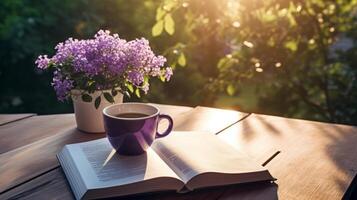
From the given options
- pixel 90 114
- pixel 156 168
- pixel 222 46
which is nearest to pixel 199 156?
pixel 156 168

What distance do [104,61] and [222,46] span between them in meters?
1.88

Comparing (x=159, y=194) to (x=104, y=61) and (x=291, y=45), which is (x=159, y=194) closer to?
(x=104, y=61)

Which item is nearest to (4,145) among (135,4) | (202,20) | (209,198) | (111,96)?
(111,96)

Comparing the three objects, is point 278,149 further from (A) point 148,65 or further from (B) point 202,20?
(B) point 202,20

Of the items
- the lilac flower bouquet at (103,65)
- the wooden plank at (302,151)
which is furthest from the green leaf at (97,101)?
the wooden plank at (302,151)

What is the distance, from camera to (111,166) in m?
0.88

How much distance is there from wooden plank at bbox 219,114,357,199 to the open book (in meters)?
0.07

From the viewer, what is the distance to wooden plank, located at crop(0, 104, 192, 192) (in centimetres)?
92

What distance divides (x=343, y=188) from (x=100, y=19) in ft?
8.03

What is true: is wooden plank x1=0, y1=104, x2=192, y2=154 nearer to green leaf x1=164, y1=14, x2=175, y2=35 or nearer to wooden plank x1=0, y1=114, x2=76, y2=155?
wooden plank x1=0, y1=114, x2=76, y2=155

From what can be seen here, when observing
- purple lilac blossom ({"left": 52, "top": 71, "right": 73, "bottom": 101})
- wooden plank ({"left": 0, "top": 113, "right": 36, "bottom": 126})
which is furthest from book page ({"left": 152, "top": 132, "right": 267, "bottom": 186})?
wooden plank ({"left": 0, "top": 113, "right": 36, "bottom": 126})

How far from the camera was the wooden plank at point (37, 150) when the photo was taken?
3.03 feet

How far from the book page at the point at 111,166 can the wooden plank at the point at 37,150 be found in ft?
0.27

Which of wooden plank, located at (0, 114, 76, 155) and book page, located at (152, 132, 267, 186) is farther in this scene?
wooden plank, located at (0, 114, 76, 155)
